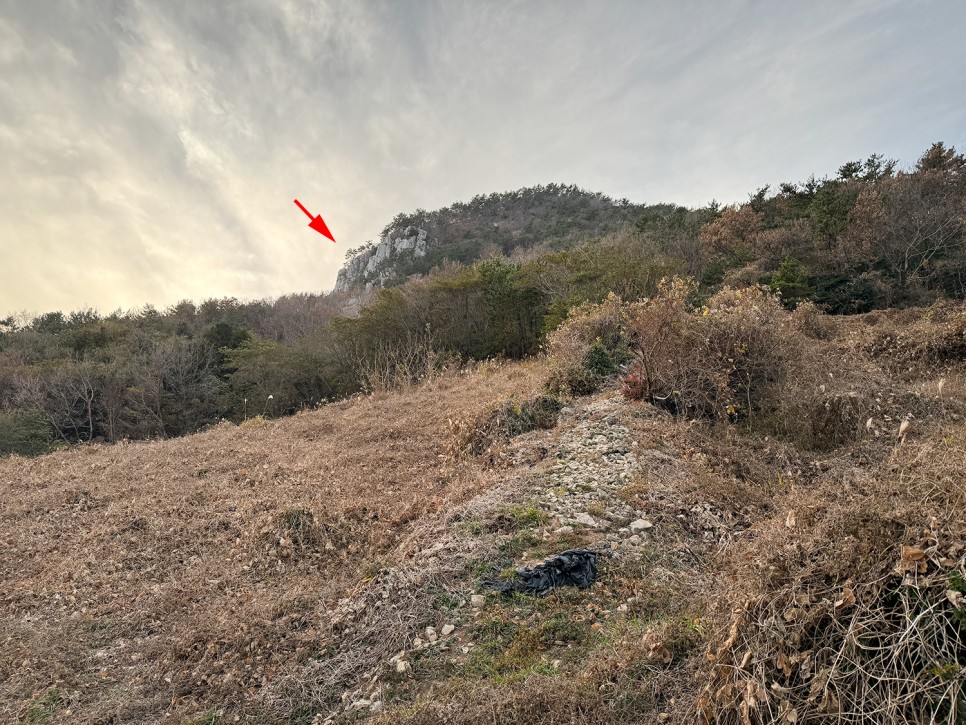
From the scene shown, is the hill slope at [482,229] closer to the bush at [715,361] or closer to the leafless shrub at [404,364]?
the leafless shrub at [404,364]

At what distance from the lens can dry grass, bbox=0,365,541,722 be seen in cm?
334

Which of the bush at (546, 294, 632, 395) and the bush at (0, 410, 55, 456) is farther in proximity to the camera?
the bush at (0, 410, 55, 456)

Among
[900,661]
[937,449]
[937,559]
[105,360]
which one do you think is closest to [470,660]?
[900,661]

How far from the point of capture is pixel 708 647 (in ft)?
6.50

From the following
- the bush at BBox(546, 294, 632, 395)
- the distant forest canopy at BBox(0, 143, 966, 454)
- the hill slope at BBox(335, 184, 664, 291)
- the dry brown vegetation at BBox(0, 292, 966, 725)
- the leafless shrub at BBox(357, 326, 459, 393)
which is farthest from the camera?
the hill slope at BBox(335, 184, 664, 291)

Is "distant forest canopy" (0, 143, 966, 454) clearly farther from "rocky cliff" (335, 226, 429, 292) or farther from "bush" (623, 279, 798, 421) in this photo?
"rocky cliff" (335, 226, 429, 292)

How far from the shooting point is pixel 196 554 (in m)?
5.23

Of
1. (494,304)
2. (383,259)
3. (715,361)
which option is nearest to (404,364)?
(494,304)

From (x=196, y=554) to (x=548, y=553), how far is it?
145 inches

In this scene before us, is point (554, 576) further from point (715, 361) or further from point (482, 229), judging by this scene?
point (482, 229)

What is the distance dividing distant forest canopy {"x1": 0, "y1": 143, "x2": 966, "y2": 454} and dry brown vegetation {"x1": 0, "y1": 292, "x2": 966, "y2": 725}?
5.63 metres

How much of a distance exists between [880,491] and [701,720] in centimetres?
108

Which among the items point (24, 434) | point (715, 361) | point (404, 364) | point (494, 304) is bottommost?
point (715, 361)

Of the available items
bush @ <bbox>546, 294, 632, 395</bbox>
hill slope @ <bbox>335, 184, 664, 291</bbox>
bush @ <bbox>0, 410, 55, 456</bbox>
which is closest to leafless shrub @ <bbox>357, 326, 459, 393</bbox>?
bush @ <bbox>546, 294, 632, 395</bbox>
